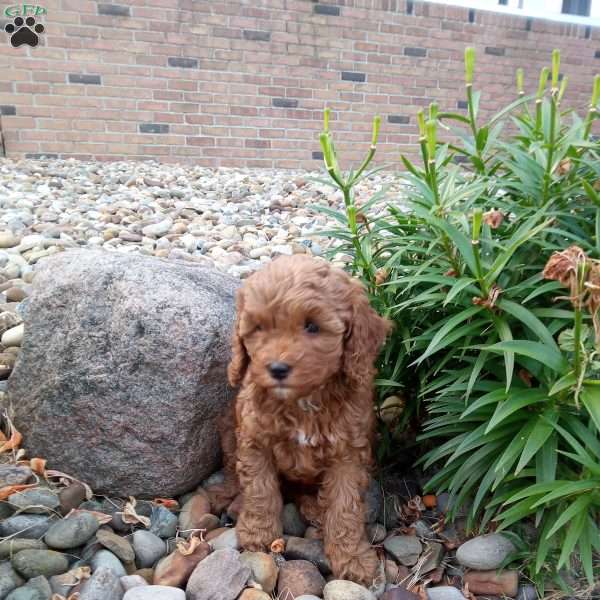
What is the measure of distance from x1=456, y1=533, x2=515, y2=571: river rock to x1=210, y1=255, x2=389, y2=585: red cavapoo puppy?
0.44 m


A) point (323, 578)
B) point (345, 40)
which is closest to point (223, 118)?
point (345, 40)

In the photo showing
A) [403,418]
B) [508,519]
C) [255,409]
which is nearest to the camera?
[508,519]

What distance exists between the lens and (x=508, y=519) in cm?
246

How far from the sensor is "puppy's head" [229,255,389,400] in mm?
2318

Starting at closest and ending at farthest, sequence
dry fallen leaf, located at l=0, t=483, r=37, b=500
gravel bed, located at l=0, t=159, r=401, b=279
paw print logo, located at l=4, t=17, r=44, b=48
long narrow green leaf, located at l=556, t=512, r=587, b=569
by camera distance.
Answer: long narrow green leaf, located at l=556, t=512, r=587, b=569 → dry fallen leaf, located at l=0, t=483, r=37, b=500 → gravel bed, located at l=0, t=159, r=401, b=279 → paw print logo, located at l=4, t=17, r=44, b=48

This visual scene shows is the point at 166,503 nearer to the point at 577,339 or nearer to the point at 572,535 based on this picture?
the point at 572,535

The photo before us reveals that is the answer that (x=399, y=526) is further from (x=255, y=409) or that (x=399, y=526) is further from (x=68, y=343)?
(x=68, y=343)

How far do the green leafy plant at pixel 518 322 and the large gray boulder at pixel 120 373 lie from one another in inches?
39.1

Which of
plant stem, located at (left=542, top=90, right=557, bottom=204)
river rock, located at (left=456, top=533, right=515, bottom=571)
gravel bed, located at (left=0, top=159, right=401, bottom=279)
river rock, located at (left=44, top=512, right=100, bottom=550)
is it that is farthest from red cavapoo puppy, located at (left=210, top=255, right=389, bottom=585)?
gravel bed, located at (left=0, top=159, right=401, bottom=279)

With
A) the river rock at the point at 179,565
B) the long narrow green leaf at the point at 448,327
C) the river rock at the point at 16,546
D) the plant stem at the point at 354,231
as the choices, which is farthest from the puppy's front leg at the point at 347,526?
the river rock at the point at 16,546

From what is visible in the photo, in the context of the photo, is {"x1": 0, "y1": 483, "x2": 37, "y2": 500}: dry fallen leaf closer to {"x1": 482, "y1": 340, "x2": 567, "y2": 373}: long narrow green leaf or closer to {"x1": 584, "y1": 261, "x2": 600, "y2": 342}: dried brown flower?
{"x1": 482, "y1": 340, "x2": 567, "y2": 373}: long narrow green leaf

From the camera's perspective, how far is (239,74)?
9.91 meters

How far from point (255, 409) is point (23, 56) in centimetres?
875

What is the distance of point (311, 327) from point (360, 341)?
266 millimetres
